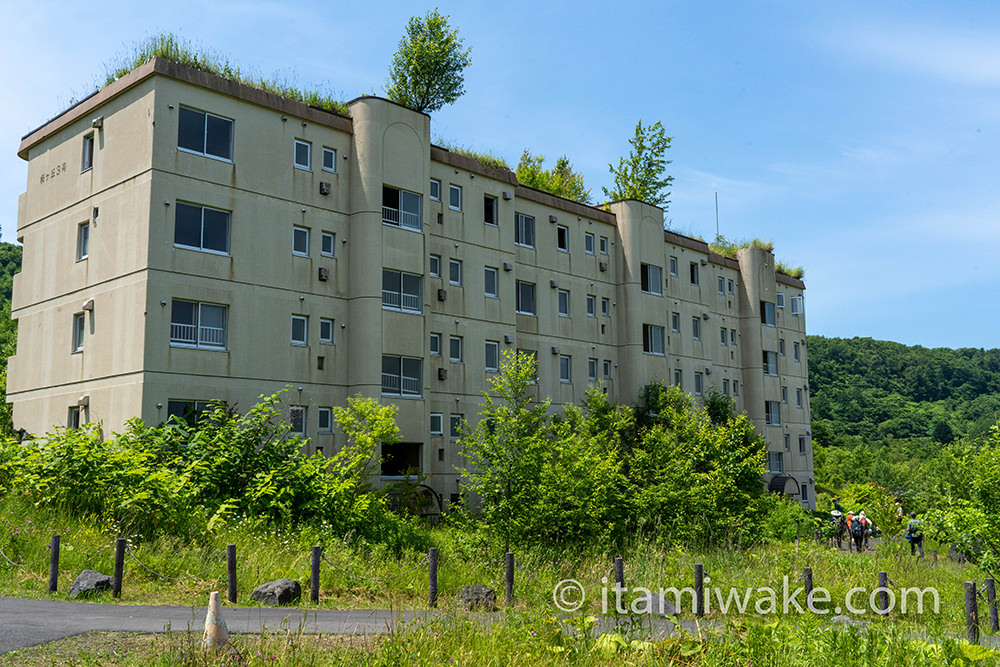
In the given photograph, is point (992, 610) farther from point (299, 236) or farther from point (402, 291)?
point (299, 236)

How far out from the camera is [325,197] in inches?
1225

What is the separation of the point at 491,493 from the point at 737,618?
421 inches

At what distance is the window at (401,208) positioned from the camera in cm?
3272

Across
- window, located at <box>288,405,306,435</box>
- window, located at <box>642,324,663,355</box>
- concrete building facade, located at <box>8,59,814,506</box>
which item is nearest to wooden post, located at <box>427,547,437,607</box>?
concrete building facade, located at <box>8,59,814,506</box>

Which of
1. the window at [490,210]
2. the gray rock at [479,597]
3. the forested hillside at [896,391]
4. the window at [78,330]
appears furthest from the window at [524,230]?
the forested hillside at [896,391]

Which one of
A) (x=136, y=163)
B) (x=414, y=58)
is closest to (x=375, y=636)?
(x=136, y=163)

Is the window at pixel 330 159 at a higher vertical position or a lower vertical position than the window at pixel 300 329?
higher

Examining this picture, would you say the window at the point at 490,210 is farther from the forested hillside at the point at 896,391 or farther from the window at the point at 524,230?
the forested hillside at the point at 896,391

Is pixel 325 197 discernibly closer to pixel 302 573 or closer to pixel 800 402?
pixel 302 573

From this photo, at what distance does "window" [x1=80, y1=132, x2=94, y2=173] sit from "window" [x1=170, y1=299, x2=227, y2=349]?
6.96 metres

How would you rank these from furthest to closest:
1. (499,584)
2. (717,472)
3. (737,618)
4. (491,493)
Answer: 1. (717,472)
2. (491,493)
3. (499,584)
4. (737,618)

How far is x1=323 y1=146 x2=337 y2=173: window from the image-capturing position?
1238 inches

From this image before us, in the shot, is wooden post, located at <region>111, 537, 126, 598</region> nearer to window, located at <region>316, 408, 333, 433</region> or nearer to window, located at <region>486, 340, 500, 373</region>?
window, located at <region>316, 408, 333, 433</region>

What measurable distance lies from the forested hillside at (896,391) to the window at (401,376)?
9454 cm
